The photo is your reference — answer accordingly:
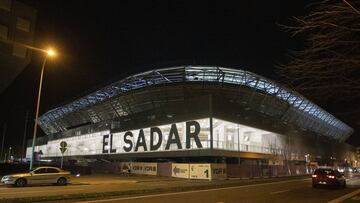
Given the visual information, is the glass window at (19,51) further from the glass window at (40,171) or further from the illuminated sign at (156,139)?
the illuminated sign at (156,139)

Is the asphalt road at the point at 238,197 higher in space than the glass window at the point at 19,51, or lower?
lower

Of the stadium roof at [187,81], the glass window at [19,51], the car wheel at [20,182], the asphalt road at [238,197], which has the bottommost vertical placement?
the asphalt road at [238,197]

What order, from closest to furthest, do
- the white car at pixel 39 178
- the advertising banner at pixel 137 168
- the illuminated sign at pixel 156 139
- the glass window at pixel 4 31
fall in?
the white car at pixel 39 178 → the glass window at pixel 4 31 → the advertising banner at pixel 137 168 → the illuminated sign at pixel 156 139

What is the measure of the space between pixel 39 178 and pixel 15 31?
18812mm

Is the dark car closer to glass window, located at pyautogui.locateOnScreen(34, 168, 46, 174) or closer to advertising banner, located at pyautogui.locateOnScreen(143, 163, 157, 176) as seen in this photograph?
glass window, located at pyautogui.locateOnScreen(34, 168, 46, 174)

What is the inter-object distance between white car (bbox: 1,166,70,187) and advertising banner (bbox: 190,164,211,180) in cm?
1416

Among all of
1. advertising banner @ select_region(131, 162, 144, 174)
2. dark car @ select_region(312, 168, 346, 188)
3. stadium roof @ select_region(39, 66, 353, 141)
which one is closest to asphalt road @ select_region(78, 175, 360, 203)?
dark car @ select_region(312, 168, 346, 188)

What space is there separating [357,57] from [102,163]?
172 ft

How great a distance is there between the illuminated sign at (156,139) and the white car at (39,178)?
71.7 ft

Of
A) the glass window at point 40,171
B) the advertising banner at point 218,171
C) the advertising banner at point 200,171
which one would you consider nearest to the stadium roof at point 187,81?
the advertising banner at point 218,171

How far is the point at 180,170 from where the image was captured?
40.2m

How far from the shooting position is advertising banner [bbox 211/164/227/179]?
37.4m

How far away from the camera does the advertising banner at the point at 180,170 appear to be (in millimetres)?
39188

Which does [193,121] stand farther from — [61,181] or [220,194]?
[220,194]
